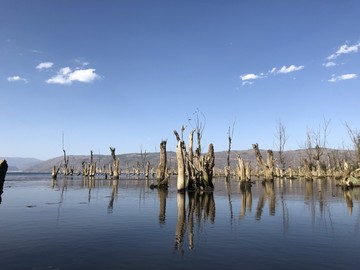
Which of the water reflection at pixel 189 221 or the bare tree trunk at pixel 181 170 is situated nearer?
the water reflection at pixel 189 221

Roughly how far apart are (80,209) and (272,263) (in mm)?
11888

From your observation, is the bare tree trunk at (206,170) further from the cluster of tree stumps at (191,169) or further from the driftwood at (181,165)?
the driftwood at (181,165)

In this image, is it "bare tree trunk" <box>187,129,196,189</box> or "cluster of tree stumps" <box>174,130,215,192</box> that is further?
"bare tree trunk" <box>187,129,196,189</box>

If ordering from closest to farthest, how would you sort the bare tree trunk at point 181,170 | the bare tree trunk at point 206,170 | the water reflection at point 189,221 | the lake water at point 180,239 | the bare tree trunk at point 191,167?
the lake water at point 180,239
the water reflection at point 189,221
the bare tree trunk at point 181,170
the bare tree trunk at point 191,167
the bare tree trunk at point 206,170

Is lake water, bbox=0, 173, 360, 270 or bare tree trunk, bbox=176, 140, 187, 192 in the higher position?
bare tree trunk, bbox=176, 140, 187, 192

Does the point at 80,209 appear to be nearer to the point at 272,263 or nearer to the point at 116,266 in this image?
the point at 116,266

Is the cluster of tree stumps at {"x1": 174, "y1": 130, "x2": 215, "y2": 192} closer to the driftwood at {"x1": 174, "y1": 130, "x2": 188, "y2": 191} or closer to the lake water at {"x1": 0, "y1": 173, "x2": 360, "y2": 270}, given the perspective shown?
the driftwood at {"x1": 174, "y1": 130, "x2": 188, "y2": 191}

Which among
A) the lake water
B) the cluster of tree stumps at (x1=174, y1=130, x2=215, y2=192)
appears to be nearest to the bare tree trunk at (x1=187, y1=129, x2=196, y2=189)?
the cluster of tree stumps at (x1=174, y1=130, x2=215, y2=192)

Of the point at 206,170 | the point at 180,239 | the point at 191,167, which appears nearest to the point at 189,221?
the point at 180,239

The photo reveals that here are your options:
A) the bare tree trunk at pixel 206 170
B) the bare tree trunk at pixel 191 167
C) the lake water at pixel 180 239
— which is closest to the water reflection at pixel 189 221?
the lake water at pixel 180 239

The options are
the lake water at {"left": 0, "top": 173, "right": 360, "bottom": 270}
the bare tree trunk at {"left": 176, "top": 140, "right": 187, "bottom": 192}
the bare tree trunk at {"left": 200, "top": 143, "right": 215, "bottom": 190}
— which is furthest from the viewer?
the bare tree trunk at {"left": 200, "top": 143, "right": 215, "bottom": 190}

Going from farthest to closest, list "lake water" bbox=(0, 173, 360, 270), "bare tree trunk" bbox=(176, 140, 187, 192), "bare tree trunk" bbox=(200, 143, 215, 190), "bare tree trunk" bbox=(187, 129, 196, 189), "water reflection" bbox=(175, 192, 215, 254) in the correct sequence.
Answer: "bare tree trunk" bbox=(200, 143, 215, 190), "bare tree trunk" bbox=(187, 129, 196, 189), "bare tree trunk" bbox=(176, 140, 187, 192), "water reflection" bbox=(175, 192, 215, 254), "lake water" bbox=(0, 173, 360, 270)

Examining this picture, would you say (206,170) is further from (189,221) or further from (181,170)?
(189,221)

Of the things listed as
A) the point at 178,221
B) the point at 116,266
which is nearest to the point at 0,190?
the point at 178,221
